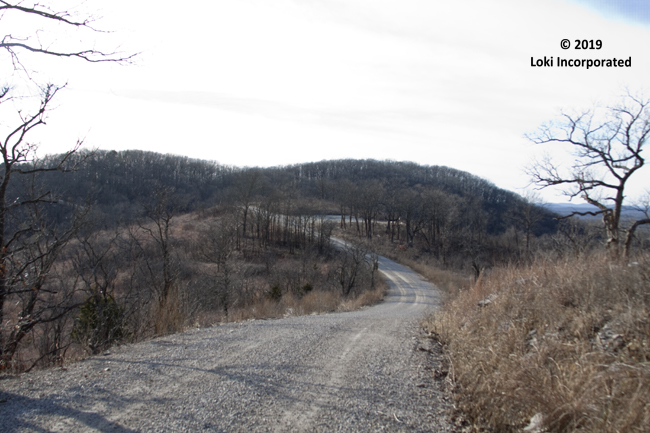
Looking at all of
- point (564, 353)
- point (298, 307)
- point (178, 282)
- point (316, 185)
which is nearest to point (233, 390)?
point (564, 353)

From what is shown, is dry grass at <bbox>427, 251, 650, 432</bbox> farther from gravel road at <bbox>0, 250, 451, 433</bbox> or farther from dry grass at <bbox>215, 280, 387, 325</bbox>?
dry grass at <bbox>215, 280, 387, 325</bbox>

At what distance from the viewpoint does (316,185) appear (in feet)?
363

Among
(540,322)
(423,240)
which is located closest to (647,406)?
(540,322)

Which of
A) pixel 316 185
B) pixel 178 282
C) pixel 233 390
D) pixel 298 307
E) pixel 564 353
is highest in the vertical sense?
pixel 316 185

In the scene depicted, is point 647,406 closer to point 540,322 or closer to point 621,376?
point 621,376

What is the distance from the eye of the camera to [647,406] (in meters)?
2.86

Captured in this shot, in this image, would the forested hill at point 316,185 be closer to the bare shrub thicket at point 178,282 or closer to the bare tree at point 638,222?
the bare shrub thicket at point 178,282

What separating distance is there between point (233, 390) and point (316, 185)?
107 meters

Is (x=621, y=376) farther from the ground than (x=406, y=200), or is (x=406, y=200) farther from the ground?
(x=406, y=200)

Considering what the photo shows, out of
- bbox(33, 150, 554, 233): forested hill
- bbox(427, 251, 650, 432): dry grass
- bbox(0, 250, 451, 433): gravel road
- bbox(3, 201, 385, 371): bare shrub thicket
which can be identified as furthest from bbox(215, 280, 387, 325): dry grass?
bbox(33, 150, 554, 233): forested hill

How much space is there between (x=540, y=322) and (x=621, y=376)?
1.80m

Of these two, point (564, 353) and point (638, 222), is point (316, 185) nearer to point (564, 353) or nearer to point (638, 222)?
point (638, 222)

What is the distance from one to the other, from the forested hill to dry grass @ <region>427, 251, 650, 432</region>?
51.5 m

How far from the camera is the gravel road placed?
344cm
